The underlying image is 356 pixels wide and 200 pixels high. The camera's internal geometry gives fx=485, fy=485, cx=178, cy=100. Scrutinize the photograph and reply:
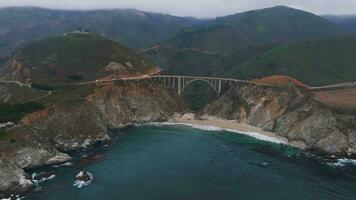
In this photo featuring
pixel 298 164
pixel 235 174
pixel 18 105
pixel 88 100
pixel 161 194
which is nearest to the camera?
pixel 161 194

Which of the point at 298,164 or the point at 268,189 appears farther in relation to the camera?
the point at 298,164

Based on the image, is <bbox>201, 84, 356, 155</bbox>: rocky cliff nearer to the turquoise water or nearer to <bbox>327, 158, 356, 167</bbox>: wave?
<bbox>327, 158, 356, 167</bbox>: wave

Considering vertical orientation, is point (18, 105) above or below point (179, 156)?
above

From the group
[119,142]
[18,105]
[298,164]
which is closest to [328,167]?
[298,164]

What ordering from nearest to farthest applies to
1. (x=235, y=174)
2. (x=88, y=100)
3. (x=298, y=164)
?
(x=235, y=174), (x=298, y=164), (x=88, y=100)

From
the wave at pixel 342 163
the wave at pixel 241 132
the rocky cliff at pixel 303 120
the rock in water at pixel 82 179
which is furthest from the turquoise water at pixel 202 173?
the rocky cliff at pixel 303 120

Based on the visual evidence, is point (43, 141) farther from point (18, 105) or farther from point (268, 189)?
point (268, 189)

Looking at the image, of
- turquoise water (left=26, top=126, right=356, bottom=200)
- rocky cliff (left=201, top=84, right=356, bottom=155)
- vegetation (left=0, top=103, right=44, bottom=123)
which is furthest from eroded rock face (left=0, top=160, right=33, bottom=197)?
rocky cliff (left=201, top=84, right=356, bottom=155)
